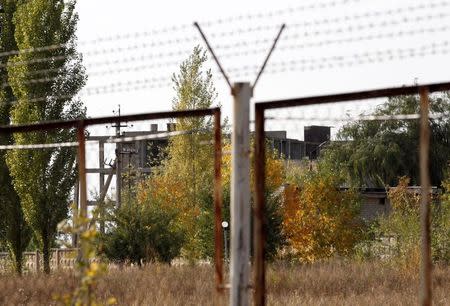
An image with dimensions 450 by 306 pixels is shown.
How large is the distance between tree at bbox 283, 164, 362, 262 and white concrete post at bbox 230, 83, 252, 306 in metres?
18.2

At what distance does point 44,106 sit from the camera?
3064cm

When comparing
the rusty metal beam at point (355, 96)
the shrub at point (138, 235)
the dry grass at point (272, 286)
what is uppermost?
the rusty metal beam at point (355, 96)

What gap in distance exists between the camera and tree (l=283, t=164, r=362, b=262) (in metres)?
27.3

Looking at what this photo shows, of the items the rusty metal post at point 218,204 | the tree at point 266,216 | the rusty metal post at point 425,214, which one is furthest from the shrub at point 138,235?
the rusty metal post at point 425,214

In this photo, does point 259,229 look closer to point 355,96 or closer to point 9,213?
point 355,96

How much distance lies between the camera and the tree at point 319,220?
27.3 metres

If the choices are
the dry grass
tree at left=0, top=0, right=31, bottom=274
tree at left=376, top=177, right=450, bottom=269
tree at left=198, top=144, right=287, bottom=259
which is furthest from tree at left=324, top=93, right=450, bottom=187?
the dry grass

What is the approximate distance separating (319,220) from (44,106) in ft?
31.8

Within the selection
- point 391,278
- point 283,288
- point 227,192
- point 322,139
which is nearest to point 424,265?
point 283,288

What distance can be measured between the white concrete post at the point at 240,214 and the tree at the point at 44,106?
20477 millimetres

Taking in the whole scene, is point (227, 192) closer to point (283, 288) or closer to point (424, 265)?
point (283, 288)

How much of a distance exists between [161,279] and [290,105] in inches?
437

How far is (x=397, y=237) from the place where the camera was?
22.5m

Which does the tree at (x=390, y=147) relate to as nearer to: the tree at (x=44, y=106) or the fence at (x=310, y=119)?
the tree at (x=44, y=106)
